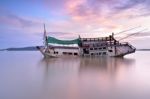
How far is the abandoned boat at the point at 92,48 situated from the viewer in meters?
36.2

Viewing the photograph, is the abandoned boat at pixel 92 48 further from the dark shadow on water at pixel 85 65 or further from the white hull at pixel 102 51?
the dark shadow on water at pixel 85 65

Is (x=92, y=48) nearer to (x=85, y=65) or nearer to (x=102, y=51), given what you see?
(x=102, y=51)

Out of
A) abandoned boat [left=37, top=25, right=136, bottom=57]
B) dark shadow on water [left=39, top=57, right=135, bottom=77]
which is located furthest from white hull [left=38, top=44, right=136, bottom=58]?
dark shadow on water [left=39, top=57, right=135, bottom=77]

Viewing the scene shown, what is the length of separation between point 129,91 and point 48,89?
3.35 metres

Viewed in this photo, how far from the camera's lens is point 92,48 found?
36938 millimetres

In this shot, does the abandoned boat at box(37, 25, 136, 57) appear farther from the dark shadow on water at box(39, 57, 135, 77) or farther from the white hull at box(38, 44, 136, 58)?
the dark shadow on water at box(39, 57, 135, 77)

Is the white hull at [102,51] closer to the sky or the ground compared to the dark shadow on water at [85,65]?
closer to the sky

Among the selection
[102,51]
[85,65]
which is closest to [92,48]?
[102,51]

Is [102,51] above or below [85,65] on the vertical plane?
above

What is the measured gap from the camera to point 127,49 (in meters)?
36.3

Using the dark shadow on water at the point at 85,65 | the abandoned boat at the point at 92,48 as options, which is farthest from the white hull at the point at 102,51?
the dark shadow on water at the point at 85,65

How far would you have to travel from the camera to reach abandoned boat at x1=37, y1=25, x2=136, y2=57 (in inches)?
1423

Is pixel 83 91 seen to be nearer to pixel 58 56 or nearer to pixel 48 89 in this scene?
pixel 48 89

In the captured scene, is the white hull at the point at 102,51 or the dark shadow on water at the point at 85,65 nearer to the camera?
the dark shadow on water at the point at 85,65
